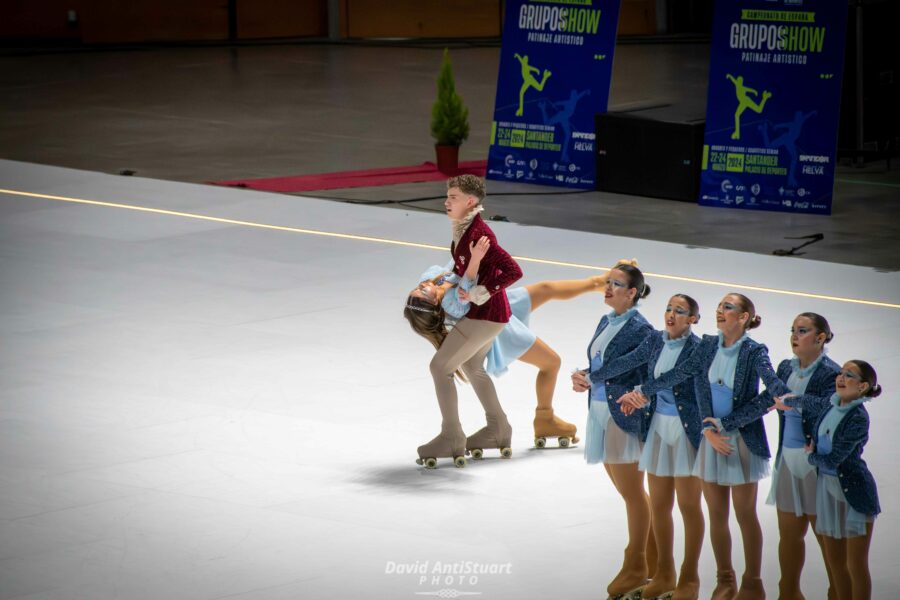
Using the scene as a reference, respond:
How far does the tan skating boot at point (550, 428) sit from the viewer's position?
28.7 ft

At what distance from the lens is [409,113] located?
24.1 m

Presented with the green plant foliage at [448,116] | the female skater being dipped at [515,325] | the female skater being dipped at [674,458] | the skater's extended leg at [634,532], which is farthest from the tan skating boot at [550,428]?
the green plant foliage at [448,116]

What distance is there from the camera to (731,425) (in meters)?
6.07

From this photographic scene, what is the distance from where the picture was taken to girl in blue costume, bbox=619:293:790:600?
6.07m

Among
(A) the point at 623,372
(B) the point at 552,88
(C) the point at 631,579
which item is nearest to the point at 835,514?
(C) the point at 631,579

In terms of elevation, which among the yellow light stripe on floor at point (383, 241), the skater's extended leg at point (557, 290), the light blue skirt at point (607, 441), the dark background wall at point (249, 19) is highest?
the dark background wall at point (249, 19)

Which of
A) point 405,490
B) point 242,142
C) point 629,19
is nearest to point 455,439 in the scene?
point 405,490

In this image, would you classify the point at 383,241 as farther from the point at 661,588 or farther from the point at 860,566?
the point at 860,566

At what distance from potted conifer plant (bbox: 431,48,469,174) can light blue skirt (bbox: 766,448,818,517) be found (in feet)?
41.3

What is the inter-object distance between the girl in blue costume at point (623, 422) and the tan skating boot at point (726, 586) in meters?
0.33

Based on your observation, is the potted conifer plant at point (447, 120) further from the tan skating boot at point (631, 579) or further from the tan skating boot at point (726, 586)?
the tan skating boot at point (726, 586)

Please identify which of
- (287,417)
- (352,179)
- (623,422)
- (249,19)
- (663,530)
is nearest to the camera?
(663,530)

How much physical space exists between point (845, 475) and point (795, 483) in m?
0.23

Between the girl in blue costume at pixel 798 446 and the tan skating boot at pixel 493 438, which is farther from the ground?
the girl in blue costume at pixel 798 446
